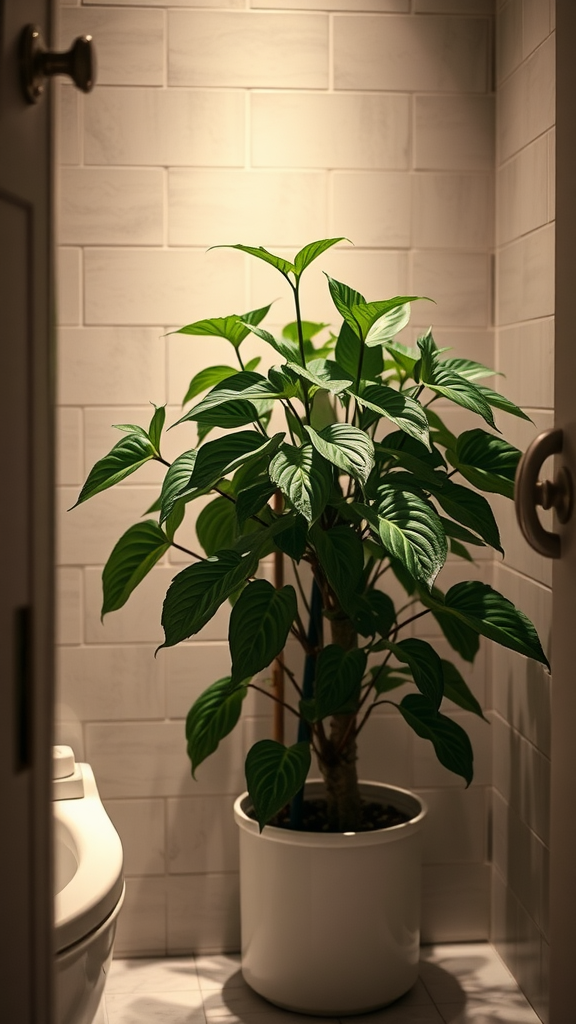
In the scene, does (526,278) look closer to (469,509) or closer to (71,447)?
(469,509)

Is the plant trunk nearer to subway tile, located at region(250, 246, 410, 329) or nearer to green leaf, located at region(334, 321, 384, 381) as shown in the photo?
green leaf, located at region(334, 321, 384, 381)

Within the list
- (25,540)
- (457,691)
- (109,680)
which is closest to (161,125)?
(109,680)

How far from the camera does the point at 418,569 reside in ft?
5.23

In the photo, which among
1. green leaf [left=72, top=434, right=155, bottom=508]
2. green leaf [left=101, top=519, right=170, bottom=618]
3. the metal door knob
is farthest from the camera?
green leaf [left=101, top=519, right=170, bottom=618]

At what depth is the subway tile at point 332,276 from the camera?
87.6 inches

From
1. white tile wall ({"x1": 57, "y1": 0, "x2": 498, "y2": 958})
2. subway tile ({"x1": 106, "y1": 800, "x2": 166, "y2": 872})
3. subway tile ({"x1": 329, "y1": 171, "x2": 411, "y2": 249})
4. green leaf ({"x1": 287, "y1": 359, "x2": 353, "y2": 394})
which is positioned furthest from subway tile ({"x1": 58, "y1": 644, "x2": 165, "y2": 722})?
subway tile ({"x1": 329, "y1": 171, "x2": 411, "y2": 249})

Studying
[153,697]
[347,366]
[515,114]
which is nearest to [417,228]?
[515,114]

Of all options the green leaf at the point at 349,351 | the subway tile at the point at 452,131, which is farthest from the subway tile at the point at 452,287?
the green leaf at the point at 349,351

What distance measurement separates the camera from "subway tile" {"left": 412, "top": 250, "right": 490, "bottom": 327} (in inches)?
89.0

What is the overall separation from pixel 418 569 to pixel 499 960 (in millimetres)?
1110

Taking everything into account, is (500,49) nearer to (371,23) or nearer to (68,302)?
(371,23)

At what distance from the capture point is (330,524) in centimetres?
189

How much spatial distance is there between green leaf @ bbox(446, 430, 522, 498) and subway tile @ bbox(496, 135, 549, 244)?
0.43 m

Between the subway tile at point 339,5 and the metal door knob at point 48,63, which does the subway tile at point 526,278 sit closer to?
the subway tile at point 339,5
